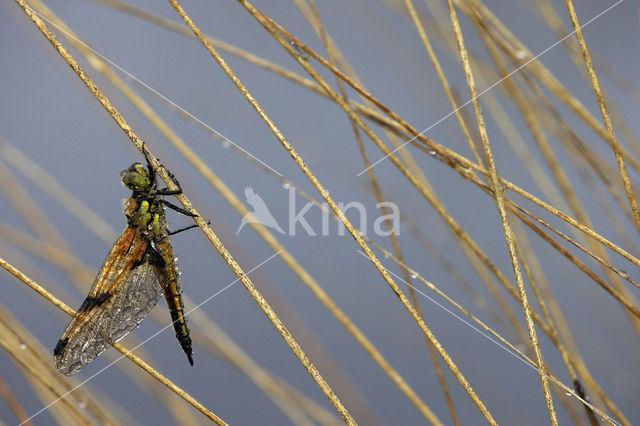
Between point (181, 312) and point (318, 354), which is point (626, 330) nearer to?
point (318, 354)

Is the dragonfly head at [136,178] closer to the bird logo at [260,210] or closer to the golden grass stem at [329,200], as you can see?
the bird logo at [260,210]

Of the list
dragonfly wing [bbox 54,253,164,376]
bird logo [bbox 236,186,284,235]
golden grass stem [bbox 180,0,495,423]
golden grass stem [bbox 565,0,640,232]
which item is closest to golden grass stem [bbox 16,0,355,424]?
golden grass stem [bbox 180,0,495,423]

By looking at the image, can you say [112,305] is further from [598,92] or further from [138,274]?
[598,92]

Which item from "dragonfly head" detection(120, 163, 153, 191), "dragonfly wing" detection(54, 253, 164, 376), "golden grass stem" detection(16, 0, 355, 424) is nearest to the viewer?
"golden grass stem" detection(16, 0, 355, 424)

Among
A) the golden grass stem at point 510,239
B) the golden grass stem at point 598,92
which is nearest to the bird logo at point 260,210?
the golden grass stem at point 510,239

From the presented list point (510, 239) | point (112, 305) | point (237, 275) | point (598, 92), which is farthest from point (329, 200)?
point (112, 305)

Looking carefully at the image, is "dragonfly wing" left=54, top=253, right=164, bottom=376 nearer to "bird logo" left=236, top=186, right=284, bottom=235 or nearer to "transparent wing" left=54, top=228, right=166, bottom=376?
"transparent wing" left=54, top=228, right=166, bottom=376

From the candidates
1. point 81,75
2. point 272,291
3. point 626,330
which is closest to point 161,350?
point 272,291
